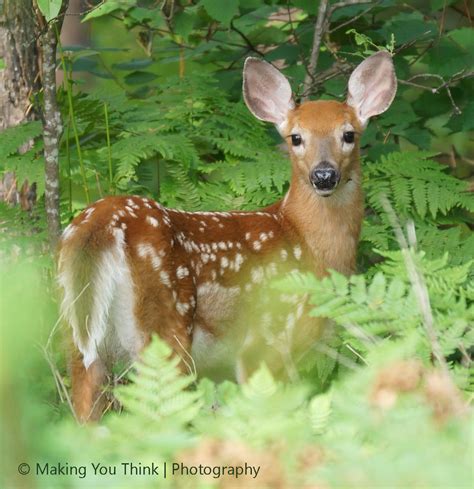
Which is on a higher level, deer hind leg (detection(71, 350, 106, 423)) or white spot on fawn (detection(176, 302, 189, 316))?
white spot on fawn (detection(176, 302, 189, 316))

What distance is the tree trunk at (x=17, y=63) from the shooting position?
4.91m

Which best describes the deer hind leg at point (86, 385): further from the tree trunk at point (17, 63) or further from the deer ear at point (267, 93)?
the deer ear at point (267, 93)

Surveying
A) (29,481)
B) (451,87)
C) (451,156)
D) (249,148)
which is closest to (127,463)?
(29,481)

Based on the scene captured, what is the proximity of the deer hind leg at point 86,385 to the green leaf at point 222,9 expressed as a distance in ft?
6.28

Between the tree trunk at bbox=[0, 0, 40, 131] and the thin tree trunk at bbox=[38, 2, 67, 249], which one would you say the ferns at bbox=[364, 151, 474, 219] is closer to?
the thin tree trunk at bbox=[38, 2, 67, 249]

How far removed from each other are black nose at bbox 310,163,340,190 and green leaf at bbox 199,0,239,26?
0.91 metres

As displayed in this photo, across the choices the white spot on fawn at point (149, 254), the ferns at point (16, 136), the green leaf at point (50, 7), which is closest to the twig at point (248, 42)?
the ferns at point (16, 136)

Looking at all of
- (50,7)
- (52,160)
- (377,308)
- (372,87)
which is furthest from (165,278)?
(372,87)

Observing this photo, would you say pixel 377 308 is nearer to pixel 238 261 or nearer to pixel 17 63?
pixel 238 261

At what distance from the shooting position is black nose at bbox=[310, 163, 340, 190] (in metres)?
4.53

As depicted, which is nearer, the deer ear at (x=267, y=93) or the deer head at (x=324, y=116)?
the deer head at (x=324, y=116)

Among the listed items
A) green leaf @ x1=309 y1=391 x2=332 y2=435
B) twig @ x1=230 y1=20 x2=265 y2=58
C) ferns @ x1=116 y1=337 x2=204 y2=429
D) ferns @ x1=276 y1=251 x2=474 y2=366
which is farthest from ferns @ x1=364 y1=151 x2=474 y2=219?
ferns @ x1=116 y1=337 x2=204 y2=429

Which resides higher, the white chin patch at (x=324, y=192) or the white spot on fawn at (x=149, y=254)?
the white spot on fawn at (x=149, y=254)

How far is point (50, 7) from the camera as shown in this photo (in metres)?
3.46
